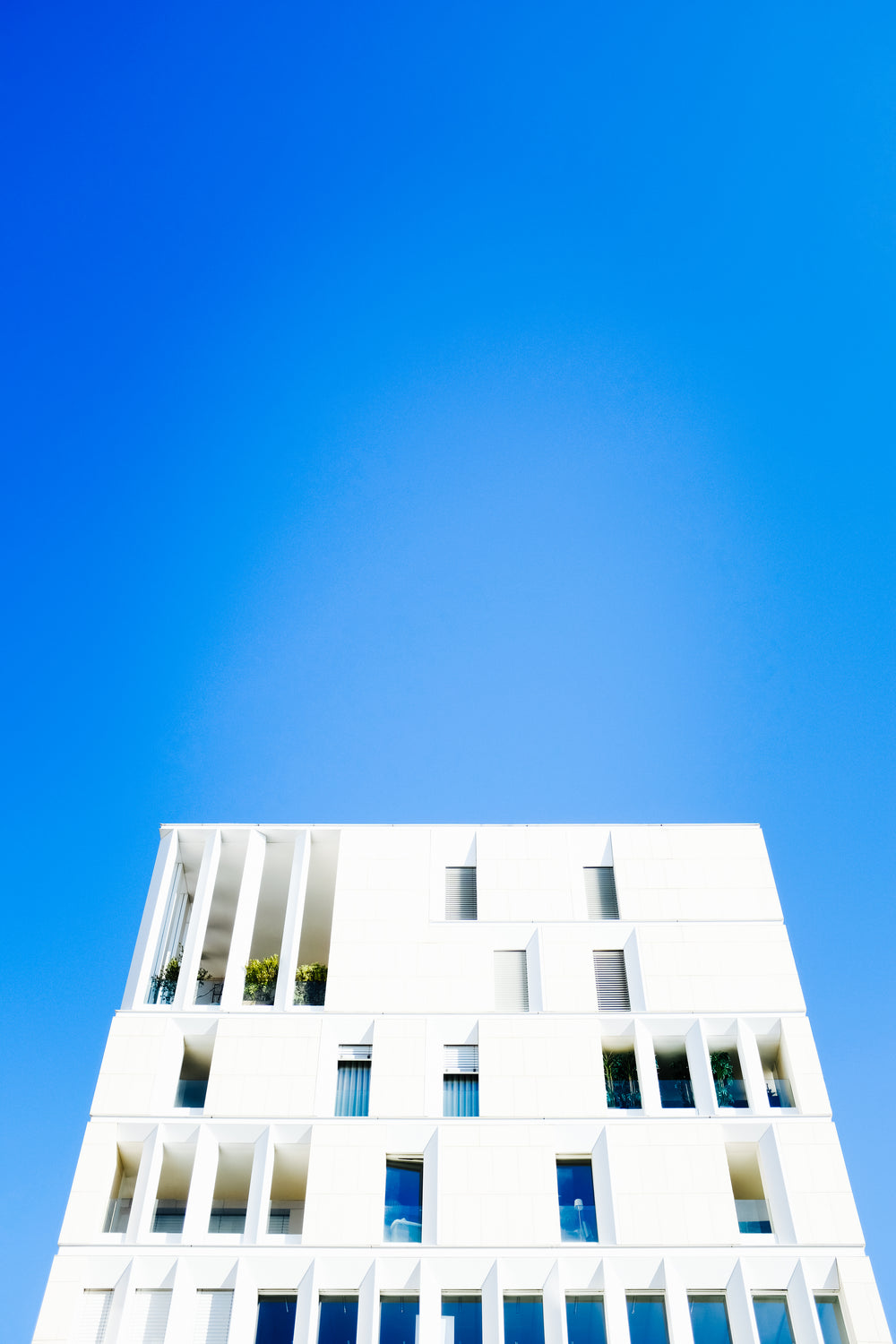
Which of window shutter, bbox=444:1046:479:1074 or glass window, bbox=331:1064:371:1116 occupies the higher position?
window shutter, bbox=444:1046:479:1074

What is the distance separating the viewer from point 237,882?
120ft

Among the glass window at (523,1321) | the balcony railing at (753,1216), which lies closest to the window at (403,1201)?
the glass window at (523,1321)

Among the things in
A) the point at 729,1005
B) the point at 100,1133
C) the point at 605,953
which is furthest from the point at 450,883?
the point at 100,1133

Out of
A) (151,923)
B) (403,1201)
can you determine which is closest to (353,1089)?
(403,1201)

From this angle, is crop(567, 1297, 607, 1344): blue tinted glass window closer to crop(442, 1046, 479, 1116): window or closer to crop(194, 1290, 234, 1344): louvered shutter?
crop(442, 1046, 479, 1116): window

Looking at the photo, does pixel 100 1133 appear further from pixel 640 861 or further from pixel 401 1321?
pixel 640 861

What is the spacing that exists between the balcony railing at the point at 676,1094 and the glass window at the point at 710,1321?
460 centimetres

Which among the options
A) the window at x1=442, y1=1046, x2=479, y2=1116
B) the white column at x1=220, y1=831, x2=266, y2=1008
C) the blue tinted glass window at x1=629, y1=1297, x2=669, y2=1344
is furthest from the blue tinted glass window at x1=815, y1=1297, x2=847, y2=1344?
the white column at x1=220, y1=831, x2=266, y2=1008

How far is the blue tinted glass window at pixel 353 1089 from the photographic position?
1192 inches

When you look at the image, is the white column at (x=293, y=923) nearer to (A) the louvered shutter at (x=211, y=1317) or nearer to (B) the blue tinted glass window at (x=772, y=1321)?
(A) the louvered shutter at (x=211, y=1317)

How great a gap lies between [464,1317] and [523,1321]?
1.35 m

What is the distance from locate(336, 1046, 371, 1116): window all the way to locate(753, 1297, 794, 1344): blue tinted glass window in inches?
411

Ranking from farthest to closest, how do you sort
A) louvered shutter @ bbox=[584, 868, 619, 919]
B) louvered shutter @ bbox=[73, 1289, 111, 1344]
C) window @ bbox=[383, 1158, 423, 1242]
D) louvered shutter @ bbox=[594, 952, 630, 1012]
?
1. louvered shutter @ bbox=[584, 868, 619, 919]
2. louvered shutter @ bbox=[594, 952, 630, 1012]
3. window @ bbox=[383, 1158, 423, 1242]
4. louvered shutter @ bbox=[73, 1289, 111, 1344]

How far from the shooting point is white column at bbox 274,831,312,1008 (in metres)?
32.5
